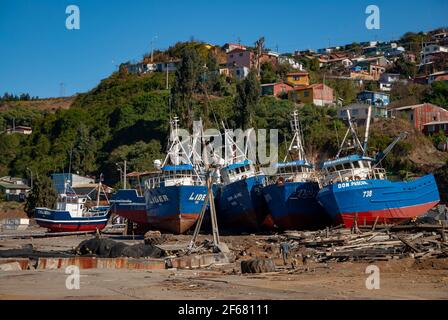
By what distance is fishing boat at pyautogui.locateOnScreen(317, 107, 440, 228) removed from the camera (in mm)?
34625

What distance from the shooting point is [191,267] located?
2086cm

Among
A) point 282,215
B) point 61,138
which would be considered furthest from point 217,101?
point 282,215

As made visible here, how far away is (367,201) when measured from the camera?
3478cm

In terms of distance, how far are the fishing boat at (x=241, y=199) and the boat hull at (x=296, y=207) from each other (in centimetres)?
143

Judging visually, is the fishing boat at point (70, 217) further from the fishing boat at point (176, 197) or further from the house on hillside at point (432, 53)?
the house on hillside at point (432, 53)

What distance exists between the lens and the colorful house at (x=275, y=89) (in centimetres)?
8974

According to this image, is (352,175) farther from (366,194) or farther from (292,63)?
(292,63)

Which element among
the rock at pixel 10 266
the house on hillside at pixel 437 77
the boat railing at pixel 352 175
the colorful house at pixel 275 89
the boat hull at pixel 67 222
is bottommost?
the rock at pixel 10 266

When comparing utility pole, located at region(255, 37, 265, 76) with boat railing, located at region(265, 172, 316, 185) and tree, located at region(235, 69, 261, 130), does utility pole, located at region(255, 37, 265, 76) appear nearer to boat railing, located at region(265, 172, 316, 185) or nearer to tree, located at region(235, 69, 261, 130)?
tree, located at region(235, 69, 261, 130)

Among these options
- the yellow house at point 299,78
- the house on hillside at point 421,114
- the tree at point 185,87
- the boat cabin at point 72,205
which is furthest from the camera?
the yellow house at point 299,78

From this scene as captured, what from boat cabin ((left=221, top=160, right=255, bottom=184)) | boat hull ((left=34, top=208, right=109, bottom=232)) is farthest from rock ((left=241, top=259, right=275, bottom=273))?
boat hull ((left=34, top=208, right=109, bottom=232))

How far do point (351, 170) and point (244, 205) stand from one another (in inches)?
286

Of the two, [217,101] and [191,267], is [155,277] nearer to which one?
[191,267]

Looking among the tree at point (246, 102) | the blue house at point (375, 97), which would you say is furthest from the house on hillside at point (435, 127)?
the tree at point (246, 102)
